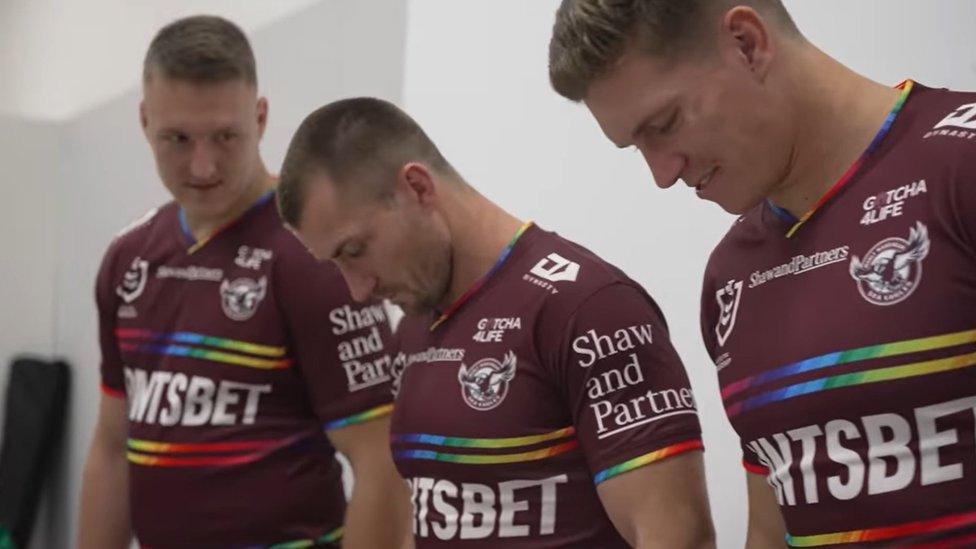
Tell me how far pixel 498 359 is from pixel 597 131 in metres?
0.85

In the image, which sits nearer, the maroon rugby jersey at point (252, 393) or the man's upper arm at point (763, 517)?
the man's upper arm at point (763, 517)

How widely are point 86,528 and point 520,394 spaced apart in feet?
3.67

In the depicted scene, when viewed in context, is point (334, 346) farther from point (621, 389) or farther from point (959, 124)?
point (959, 124)

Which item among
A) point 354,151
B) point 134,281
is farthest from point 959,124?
point 134,281

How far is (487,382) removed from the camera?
1.38m

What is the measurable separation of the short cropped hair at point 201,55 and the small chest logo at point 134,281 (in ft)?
0.98

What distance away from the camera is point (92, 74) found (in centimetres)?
429

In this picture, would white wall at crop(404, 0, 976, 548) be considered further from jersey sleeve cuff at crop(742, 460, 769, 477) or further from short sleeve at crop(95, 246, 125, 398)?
short sleeve at crop(95, 246, 125, 398)

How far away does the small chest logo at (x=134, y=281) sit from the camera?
1979mm

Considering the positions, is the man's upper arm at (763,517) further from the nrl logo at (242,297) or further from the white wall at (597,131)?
the nrl logo at (242,297)

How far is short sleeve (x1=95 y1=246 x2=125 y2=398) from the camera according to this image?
6.66 feet

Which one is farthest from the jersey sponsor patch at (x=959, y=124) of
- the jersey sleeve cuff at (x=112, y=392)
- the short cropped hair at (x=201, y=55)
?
the jersey sleeve cuff at (x=112, y=392)

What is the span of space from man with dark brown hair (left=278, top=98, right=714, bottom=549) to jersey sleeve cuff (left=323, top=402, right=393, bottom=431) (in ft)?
0.69

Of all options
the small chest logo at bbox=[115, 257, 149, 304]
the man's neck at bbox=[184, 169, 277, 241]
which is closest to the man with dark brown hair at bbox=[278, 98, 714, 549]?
the man's neck at bbox=[184, 169, 277, 241]
